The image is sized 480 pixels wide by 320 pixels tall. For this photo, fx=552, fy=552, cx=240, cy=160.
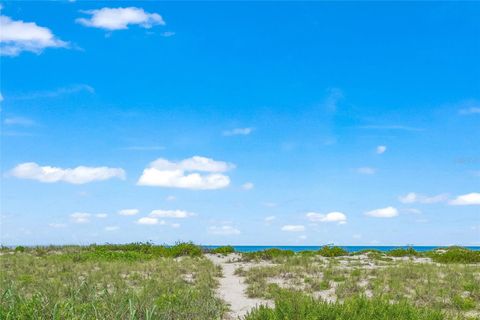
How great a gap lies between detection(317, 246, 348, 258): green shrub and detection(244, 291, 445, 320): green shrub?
57.7ft

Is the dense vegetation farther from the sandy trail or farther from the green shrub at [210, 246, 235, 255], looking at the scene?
the green shrub at [210, 246, 235, 255]

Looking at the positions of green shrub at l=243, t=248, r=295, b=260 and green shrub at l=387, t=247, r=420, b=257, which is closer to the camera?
green shrub at l=243, t=248, r=295, b=260

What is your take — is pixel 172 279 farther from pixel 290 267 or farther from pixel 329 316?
pixel 329 316

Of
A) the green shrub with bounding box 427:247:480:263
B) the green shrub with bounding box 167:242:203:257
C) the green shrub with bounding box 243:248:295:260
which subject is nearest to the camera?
the green shrub with bounding box 243:248:295:260

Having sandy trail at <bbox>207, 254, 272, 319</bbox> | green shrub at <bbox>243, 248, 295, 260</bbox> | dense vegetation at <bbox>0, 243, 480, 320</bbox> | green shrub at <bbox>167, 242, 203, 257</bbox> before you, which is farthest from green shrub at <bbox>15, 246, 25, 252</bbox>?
sandy trail at <bbox>207, 254, 272, 319</bbox>

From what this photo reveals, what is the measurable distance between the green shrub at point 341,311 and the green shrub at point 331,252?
1759 cm

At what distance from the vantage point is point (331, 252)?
92.2ft

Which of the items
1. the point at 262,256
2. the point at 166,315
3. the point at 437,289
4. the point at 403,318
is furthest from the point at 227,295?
the point at 262,256

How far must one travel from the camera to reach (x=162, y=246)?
1158 inches

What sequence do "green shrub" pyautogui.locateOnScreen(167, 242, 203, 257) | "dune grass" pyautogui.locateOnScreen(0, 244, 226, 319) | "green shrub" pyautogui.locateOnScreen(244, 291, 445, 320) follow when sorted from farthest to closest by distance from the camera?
1. "green shrub" pyautogui.locateOnScreen(167, 242, 203, 257)
2. "dune grass" pyautogui.locateOnScreen(0, 244, 226, 319)
3. "green shrub" pyautogui.locateOnScreen(244, 291, 445, 320)

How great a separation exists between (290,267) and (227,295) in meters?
4.49

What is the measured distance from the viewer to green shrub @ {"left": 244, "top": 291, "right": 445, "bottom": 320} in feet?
31.4

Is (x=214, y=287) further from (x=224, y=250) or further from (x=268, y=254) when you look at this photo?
(x=224, y=250)

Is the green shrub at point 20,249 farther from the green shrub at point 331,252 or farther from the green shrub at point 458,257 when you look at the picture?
the green shrub at point 458,257
